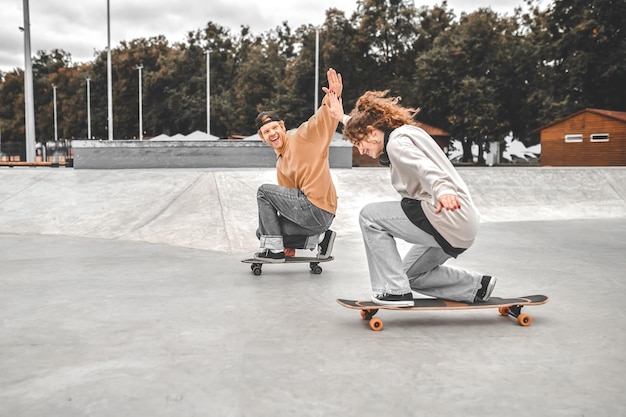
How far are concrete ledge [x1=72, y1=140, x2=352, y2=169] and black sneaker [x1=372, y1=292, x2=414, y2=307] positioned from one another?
13184mm

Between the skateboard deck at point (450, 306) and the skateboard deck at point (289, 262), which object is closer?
the skateboard deck at point (450, 306)

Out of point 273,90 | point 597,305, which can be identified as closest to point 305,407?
point 597,305

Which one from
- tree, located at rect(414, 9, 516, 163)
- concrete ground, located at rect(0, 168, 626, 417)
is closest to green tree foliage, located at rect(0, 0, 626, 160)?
tree, located at rect(414, 9, 516, 163)

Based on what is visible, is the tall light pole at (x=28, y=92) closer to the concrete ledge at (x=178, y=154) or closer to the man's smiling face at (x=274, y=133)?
the concrete ledge at (x=178, y=154)

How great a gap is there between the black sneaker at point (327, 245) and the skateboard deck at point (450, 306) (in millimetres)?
1958

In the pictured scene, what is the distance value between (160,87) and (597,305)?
201 ft

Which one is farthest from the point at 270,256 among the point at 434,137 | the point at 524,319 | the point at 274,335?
the point at 434,137

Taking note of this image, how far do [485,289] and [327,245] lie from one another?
7.40 feet

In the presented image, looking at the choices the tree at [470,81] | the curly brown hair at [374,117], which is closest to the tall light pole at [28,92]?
the curly brown hair at [374,117]

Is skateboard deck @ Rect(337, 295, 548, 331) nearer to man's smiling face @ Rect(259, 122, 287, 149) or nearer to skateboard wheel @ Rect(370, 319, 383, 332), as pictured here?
skateboard wheel @ Rect(370, 319, 383, 332)

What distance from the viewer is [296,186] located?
5809mm

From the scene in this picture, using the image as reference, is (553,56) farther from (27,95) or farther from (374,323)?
(374,323)

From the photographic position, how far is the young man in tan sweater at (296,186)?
18.4 feet

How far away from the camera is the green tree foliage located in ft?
115
